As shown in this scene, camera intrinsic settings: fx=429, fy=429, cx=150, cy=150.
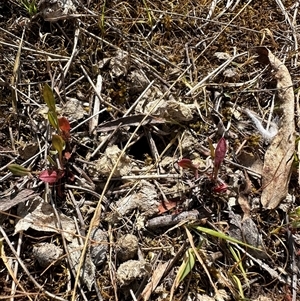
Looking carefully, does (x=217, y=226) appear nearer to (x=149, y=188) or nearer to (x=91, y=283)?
(x=149, y=188)

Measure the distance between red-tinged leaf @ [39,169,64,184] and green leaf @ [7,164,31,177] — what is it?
65mm

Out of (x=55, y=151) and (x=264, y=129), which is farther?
(x=264, y=129)

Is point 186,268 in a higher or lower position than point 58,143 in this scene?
lower

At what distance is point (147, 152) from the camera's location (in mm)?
1974

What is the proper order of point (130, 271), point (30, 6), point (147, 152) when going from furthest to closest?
1. point (30, 6)
2. point (147, 152)
3. point (130, 271)

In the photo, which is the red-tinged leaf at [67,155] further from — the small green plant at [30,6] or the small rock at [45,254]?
the small green plant at [30,6]

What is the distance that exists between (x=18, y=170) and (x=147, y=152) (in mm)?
574

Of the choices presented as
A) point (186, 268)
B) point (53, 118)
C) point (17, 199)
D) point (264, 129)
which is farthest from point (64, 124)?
point (264, 129)

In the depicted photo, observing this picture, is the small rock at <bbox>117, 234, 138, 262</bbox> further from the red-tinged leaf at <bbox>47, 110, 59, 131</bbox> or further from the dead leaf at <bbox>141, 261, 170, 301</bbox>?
the red-tinged leaf at <bbox>47, 110, 59, 131</bbox>

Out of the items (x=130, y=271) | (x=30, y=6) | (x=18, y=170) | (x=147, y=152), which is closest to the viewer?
(x=130, y=271)

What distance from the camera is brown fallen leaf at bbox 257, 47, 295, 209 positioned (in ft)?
6.21

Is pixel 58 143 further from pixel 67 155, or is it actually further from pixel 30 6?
pixel 30 6

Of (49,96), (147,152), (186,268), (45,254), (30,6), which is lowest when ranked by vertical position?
(45,254)

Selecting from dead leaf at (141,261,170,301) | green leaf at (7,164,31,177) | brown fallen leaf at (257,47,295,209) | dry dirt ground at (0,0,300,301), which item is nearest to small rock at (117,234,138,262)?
dry dirt ground at (0,0,300,301)
